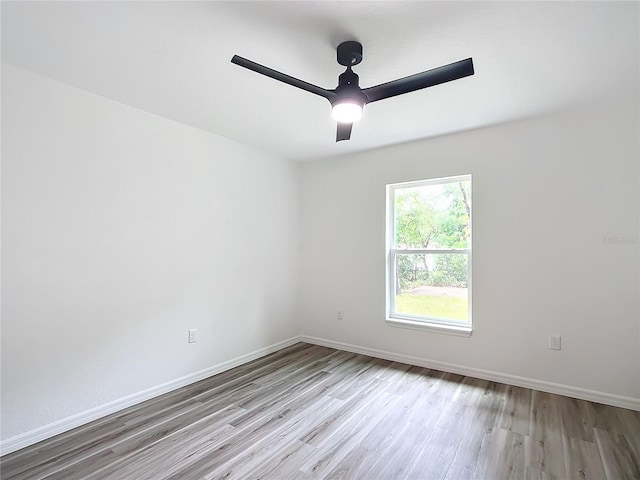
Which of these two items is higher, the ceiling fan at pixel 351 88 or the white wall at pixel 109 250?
the ceiling fan at pixel 351 88

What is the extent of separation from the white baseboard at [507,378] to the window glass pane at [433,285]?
482mm

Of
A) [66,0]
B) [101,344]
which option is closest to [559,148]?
[66,0]

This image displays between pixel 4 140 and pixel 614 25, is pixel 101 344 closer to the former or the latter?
pixel 4 140

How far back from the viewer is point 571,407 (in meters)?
2.67

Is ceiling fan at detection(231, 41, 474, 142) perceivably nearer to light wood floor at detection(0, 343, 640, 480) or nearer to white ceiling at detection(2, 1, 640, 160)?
white ceiling at detection(2, 1, 640, 160)

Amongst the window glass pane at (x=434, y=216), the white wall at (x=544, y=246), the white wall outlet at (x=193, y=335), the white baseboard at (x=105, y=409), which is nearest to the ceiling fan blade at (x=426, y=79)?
the white wall at (x=544, y=246)

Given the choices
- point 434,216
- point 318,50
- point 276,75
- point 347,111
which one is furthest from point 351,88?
point 434,216

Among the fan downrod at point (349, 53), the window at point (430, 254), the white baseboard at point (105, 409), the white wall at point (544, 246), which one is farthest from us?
the window at point (430, 254)

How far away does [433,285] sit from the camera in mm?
3652

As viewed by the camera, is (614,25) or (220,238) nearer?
(614,25)

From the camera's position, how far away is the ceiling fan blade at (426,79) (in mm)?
1612

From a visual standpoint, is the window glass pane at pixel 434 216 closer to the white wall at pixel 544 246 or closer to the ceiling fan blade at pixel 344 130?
the white wall at pixel 544 246

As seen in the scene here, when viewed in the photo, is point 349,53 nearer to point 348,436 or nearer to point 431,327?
point 348,436

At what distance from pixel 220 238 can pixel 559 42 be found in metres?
3.07
